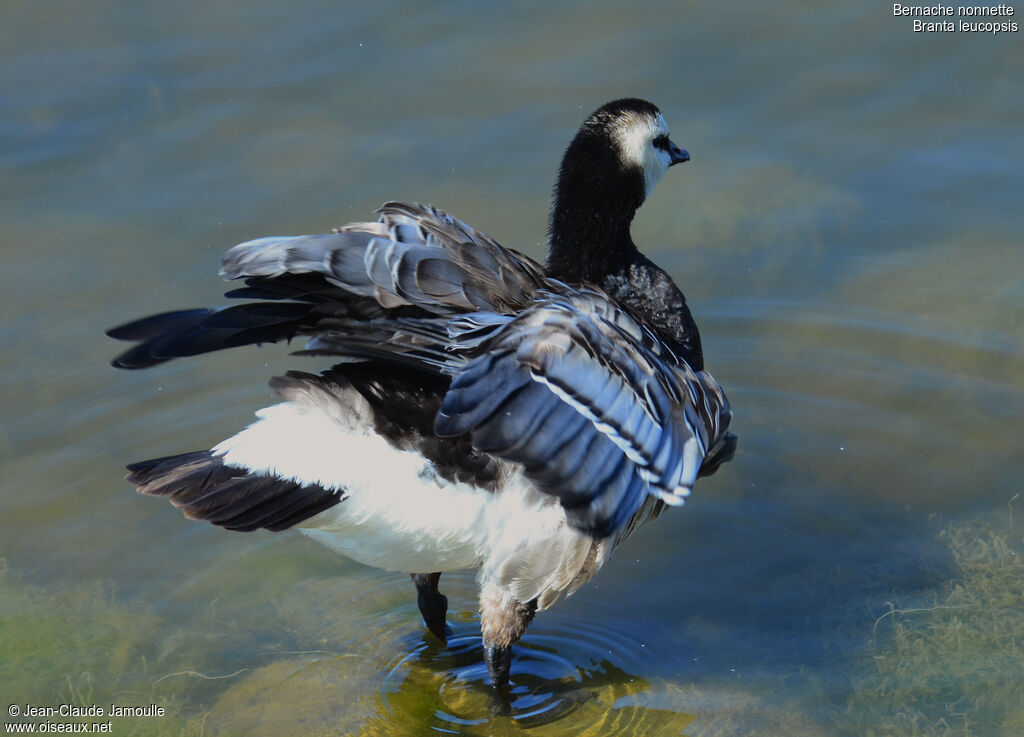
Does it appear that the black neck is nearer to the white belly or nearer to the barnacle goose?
the barnacle goose

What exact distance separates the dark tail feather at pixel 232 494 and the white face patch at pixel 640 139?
208 centimetres

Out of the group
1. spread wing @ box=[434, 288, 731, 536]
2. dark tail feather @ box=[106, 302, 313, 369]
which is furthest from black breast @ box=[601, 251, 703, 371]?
dark tail feather @ box=[106, 302, 313, 369]

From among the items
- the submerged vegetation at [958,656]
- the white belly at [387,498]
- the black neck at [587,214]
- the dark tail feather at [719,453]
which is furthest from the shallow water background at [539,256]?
the black neck at [587,214]

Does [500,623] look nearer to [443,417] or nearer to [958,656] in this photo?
[443,417]

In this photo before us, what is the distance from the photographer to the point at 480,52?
8023 millimetres

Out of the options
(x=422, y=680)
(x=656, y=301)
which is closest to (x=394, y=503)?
(x=422, y=680)

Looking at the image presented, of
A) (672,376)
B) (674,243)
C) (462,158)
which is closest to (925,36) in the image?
(674,243)

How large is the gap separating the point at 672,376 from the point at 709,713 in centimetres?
118

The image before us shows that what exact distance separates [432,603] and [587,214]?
1656mm

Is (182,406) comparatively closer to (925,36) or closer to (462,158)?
(462,158)

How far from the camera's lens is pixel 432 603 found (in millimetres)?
4793

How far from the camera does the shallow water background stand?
15.1ft

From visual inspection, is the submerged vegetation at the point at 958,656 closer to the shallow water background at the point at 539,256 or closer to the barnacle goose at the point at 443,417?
the shallow water background at the point at 539,256

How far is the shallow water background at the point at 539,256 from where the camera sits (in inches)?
182
